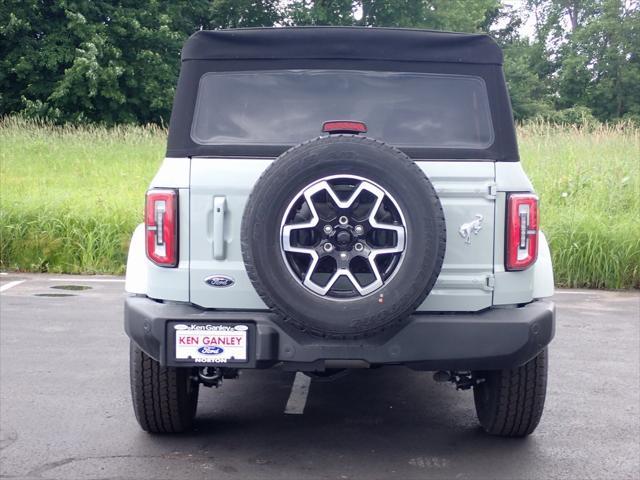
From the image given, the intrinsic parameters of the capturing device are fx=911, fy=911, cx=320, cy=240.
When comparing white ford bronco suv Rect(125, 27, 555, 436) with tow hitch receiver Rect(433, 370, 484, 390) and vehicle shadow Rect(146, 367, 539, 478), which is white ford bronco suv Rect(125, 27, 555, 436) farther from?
vehicle shadow Rect(146, 367, 539, 478)

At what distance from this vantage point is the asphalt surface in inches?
166

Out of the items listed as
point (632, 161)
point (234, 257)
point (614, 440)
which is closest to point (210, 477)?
point (234, 257)

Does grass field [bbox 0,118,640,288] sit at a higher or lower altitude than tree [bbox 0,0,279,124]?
lower

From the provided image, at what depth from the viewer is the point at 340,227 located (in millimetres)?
3723

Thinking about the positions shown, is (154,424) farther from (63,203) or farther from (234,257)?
(63,203)

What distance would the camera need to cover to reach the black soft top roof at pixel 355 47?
4309mm

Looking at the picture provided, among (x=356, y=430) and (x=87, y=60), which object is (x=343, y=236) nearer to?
(x=356, y=430)

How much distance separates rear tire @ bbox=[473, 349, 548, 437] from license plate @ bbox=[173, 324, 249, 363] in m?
1.24

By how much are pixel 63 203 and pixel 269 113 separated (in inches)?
298

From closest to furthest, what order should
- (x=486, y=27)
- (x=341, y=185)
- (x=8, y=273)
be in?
(x=341, y=185), (x=8, y=273), (x=486, y=27)

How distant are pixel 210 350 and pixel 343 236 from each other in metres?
0.78

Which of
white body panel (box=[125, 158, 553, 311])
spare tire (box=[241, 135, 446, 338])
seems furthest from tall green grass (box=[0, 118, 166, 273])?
spare tire (box=[241, 135, 446, 338])

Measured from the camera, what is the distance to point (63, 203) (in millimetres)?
11266

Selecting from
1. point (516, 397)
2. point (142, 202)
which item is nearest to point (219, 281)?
point (516, 397)
